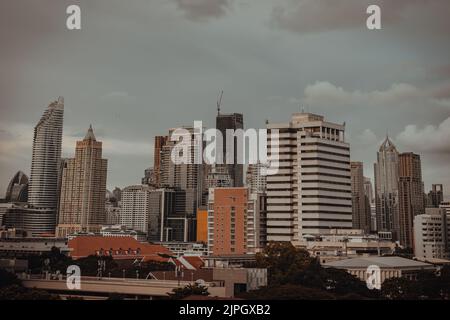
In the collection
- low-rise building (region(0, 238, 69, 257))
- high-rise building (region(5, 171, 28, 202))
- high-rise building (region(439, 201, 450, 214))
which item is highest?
high-rise building (region(5, 171, 28, 202))

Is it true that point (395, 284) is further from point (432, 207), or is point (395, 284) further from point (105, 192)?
point (105, 192)

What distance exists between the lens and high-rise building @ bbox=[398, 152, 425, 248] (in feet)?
81.3

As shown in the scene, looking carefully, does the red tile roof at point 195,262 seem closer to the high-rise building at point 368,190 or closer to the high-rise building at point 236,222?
the high-rise building at point 236,222

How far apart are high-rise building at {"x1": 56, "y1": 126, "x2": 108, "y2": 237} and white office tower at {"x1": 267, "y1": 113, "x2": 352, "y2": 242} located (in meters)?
14.1

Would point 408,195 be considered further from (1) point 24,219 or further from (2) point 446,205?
(1) point 24,219

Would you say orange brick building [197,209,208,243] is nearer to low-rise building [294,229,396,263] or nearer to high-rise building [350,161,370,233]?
high-rise building [350,161,370,233]

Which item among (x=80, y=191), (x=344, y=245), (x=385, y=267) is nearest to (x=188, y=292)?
(x=385, y=267)

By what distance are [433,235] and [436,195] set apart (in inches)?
69.9

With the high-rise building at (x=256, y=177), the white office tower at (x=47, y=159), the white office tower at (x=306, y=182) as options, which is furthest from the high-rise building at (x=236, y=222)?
the white office tower at (x=47, y=159)

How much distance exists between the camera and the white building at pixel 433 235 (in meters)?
21.8

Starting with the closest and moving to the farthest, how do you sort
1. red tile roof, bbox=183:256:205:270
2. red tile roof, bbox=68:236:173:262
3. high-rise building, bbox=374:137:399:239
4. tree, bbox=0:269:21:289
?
tree, bbox=0:269:21:289 → red tile roof, bbox=183:256:205:270 → red tile roof, bbox=68:236:173:262 → high-rise building, bbox=374:137:399:239

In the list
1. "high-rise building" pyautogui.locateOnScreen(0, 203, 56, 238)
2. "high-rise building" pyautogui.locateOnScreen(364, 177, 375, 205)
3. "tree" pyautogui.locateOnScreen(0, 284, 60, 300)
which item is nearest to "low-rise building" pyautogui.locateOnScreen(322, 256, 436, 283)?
"tree" pyautogui.locateOnScreen(0, 284, 60, 300)
